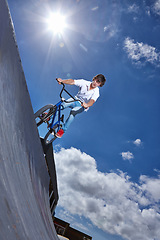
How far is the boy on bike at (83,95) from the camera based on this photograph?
5.00 metres

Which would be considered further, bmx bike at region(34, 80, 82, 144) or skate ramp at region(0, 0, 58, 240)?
bmx bike at region(34, 80, 82, 144)

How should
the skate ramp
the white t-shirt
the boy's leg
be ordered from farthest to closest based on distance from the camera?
the boy's leg → the white t-shirt → the skate ramp

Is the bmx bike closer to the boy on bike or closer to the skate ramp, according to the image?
the boy on bike

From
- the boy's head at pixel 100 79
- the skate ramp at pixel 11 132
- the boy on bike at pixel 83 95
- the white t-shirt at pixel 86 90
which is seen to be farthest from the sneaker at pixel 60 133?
the skate ramp at pixel 11 132

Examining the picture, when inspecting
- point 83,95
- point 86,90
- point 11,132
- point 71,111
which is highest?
point 86,90

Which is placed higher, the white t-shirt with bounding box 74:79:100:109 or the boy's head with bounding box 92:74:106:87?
the boy's head with bounding box 92:74:106:87

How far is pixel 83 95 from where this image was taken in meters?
5.26

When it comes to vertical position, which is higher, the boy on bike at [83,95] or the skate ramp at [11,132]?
the boy on bike at [83,95]

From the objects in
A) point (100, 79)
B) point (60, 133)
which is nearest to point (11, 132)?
point (60, 133)

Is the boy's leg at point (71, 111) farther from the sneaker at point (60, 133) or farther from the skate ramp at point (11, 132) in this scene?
the skate ramp at point (11, 132)

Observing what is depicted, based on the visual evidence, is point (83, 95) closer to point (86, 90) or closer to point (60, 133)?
point (86, 90)

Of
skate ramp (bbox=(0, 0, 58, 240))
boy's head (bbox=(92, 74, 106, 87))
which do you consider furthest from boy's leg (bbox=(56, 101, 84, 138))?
skate ramp (bbox=(0, 0, 58, 240))

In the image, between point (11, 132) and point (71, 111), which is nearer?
point (11, 132)

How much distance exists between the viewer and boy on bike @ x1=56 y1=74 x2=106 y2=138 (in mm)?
4996
